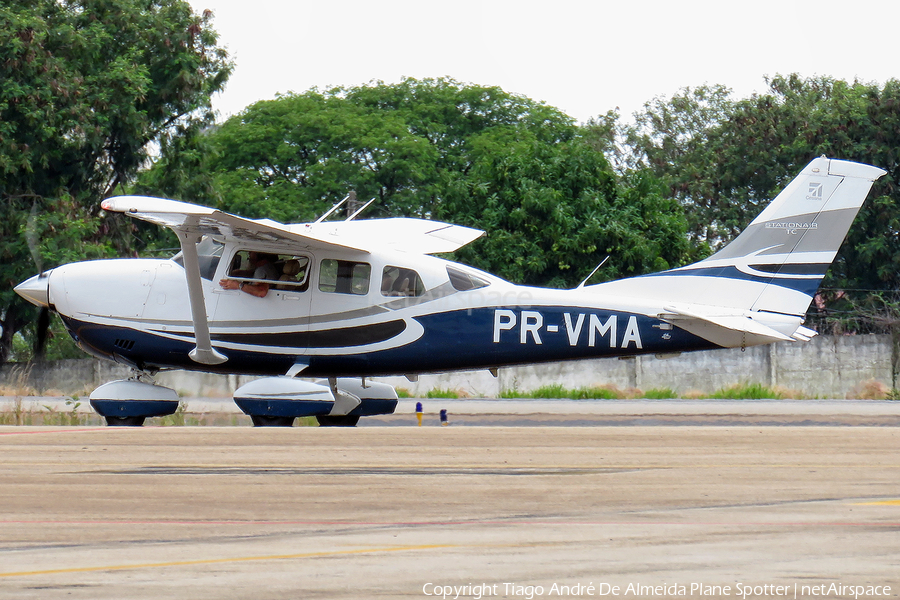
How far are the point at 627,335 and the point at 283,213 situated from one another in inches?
1268

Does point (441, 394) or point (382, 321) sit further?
point (441, 394)

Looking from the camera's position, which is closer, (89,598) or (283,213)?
(89,598)

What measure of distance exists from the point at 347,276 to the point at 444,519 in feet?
26.9

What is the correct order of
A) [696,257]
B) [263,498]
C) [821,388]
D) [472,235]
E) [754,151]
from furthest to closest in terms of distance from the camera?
[754,151]
[696,257]
[821,388]
[472,235]
[263,498]

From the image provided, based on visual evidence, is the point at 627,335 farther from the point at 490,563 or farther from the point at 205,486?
the point at 490,563

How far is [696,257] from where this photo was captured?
34.8m

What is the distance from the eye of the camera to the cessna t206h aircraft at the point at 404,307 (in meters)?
13.3

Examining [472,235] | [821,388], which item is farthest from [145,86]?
[821,388]

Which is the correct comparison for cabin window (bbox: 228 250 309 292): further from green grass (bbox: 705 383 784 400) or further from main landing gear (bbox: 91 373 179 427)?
green grass (bbox: 705 383 784 400)

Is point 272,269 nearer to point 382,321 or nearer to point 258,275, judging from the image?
point 258,275

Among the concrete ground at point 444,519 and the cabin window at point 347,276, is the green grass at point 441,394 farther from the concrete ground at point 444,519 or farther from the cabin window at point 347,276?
the concrete ground at point 444,519

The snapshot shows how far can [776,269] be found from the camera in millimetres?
13484

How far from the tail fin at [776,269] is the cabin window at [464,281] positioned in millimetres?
1566

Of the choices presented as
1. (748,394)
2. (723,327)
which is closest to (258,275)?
(723,327)
